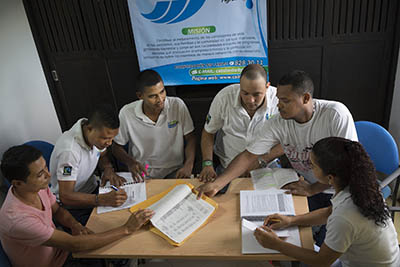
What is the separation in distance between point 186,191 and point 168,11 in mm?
1757

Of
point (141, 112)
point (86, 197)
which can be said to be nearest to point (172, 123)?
point (141, 112)

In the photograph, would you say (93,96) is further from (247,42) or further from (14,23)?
(247,42)

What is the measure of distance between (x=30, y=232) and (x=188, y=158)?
117 centimetres

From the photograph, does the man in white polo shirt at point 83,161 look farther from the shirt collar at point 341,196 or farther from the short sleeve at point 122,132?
the shirt collar at point 341,196

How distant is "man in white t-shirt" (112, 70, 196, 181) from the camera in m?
2.31

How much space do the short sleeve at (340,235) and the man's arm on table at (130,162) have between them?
1156mm

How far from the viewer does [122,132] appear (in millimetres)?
2404

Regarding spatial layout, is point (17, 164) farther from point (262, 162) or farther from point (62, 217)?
point (262, 162)

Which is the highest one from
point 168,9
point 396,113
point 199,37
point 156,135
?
point 168,9

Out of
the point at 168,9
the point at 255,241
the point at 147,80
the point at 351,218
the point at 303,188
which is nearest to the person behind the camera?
the point at 351,218

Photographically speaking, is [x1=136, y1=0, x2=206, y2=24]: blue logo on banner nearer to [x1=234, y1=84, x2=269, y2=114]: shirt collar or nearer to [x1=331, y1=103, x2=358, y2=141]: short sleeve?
[x1=234, y1=84, x2=269, y2=114]: shirt collar

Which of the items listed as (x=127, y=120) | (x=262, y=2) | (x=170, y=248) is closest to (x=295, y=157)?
(x=170, y=248)

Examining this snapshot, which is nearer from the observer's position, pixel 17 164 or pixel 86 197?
pixel 17 164

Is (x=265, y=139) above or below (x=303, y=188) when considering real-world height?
above
